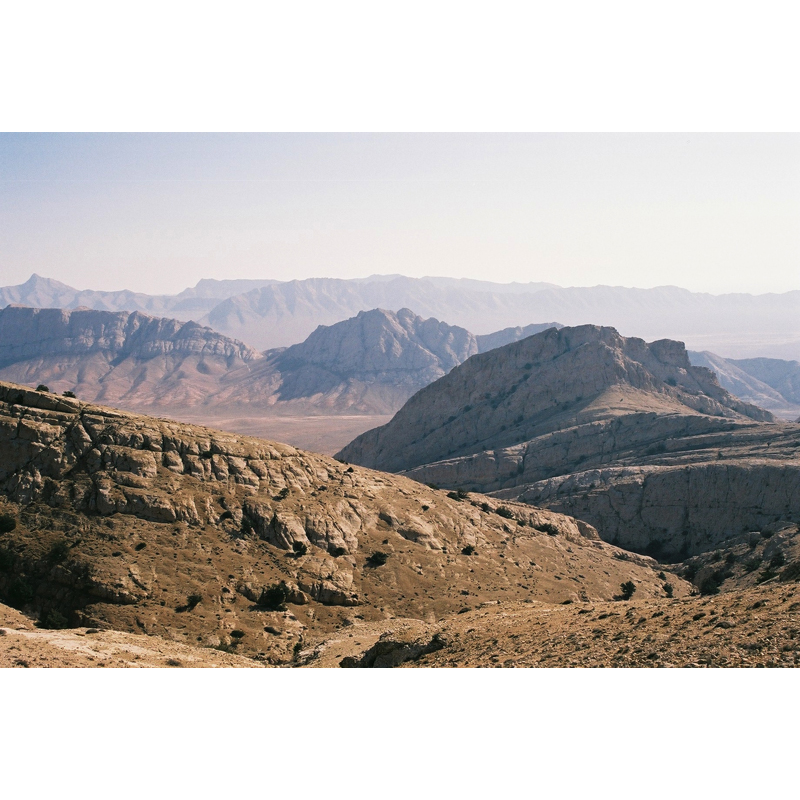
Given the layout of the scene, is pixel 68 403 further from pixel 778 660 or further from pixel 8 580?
pixel 778 660

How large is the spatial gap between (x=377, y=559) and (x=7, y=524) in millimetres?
22735

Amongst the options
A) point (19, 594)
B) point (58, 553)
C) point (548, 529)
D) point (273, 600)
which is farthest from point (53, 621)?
point (548, 529)

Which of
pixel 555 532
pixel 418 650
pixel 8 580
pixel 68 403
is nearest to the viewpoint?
pixel 418 650

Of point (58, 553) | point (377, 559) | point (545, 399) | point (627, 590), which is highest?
point (545, 399)

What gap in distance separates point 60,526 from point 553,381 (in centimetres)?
10688

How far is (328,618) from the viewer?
133 feet

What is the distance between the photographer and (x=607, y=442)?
345ft

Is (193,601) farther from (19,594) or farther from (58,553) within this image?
(19,594)

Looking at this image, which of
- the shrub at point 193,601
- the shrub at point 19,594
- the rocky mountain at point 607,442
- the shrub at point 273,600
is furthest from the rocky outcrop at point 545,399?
the shrub at point 19,594

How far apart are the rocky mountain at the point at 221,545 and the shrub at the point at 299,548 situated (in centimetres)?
9

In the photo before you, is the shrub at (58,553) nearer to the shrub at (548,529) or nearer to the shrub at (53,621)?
the shrub at (53,621)

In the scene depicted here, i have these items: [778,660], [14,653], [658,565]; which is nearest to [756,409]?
[658,565]

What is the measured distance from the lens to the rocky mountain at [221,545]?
36250mm

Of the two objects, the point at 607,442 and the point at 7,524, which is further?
the point at 607,442
